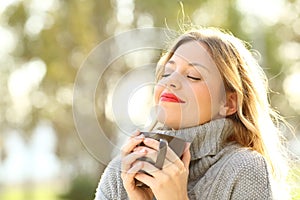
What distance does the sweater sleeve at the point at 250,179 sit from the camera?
152 cm

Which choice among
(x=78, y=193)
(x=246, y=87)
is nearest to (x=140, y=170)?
(x=246, y=87)

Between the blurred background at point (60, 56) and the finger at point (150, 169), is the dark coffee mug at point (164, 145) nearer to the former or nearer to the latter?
the finger at point (150, 169)

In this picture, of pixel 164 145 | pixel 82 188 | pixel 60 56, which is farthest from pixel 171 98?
pixel 60 56

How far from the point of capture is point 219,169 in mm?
1558

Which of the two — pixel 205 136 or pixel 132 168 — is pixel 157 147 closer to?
pixel 132 168

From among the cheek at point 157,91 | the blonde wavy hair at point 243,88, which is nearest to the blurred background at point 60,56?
the blonde wavy hair at point 243,88

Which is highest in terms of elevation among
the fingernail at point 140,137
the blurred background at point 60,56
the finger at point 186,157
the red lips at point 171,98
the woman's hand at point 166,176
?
the blurred background at point 60,56

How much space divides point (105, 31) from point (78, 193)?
8.04ft

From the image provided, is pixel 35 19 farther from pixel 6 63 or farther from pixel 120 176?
pixel 120 176

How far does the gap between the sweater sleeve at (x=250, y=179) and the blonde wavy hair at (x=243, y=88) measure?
9cm

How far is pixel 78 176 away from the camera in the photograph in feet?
27.2

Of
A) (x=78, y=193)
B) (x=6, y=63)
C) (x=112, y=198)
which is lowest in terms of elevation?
(x=112, y=198)

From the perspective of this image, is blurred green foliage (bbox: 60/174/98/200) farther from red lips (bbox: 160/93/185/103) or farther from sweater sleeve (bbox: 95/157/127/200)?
red lips (bbox: 160/93/185/103)

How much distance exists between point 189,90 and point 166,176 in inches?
8.3
